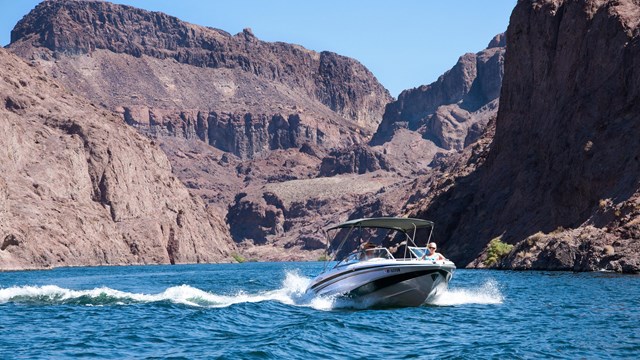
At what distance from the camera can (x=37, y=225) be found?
16262 cm

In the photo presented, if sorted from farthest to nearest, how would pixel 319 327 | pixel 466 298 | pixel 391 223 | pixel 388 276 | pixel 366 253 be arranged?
1. pixel 466 298
2. pixel 391 223
3. pixel 366 253
4. pixel 388 276
5. pixel 319 327

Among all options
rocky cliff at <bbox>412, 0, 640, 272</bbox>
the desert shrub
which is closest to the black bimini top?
rocky cliff at <bbox>412, 0, 640, 272</bbox>

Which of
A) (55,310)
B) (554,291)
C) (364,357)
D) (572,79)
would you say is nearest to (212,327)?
(364,357)

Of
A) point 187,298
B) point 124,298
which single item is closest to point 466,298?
point 187,298

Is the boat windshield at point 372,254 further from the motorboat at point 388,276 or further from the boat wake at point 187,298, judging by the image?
the boat wake at point 187,298

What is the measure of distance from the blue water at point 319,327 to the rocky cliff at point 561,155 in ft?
103

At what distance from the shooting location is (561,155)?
10850 centimetres

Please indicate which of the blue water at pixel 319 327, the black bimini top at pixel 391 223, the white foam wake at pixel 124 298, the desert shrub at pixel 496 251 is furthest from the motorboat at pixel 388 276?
the desert shrub at pixel 496 251

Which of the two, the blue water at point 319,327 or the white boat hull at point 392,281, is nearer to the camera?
the blue water at point 319,327

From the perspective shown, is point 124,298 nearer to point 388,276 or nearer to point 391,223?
point 391,223

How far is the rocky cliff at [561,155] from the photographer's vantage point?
83812mm

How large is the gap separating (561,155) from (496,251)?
1502 cm

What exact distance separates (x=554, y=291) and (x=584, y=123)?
57.3 metres

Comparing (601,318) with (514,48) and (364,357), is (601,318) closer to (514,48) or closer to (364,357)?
(364,357)
